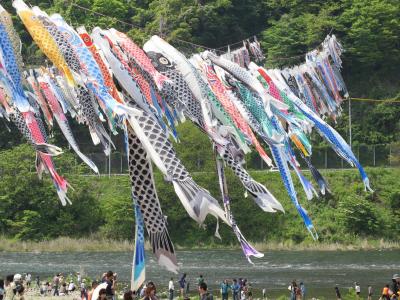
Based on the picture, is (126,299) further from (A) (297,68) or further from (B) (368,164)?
(B) (368,164)

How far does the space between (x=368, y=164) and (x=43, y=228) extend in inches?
730

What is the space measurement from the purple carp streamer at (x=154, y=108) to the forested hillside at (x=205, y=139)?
2136 cm

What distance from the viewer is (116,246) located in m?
50.5

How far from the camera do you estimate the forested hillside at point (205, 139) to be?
2041 inches

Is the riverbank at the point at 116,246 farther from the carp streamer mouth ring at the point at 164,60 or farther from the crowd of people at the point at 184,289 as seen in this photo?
the carp streamer mouth ring at the point at 164,60

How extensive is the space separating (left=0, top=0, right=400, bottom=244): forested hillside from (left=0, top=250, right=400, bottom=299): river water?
4.18 m

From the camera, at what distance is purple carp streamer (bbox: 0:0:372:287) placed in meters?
14.1

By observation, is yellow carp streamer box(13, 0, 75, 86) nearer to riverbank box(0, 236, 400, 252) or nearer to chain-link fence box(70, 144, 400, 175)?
riverbank box(0, 236, 400, 252)

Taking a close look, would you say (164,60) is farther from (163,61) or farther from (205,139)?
(205,139)

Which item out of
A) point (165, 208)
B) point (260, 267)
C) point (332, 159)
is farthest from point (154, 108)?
point (332, 159)

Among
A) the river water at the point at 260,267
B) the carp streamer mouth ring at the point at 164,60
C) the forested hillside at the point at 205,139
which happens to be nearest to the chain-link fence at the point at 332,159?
the forested hillside at the point at 205,139

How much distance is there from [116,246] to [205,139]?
7.72 m

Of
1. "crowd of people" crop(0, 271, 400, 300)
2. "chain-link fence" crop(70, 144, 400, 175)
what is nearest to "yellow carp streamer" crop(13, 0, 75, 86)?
"crowd of people" crop(0, 271, 400, 300)

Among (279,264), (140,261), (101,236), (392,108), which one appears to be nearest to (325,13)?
(392,108)
